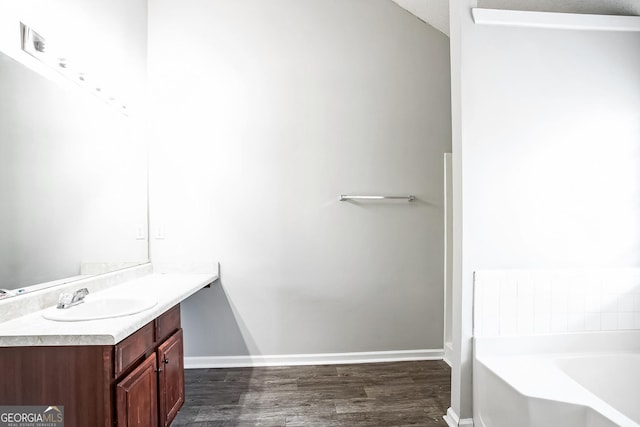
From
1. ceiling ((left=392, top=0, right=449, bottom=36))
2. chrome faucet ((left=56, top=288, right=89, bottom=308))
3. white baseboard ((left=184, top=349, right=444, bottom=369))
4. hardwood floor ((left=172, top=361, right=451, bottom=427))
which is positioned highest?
ceiling ((left=392, top=0, right=449, bottom=36))

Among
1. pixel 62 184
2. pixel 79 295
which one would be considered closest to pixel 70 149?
pixel 62 184

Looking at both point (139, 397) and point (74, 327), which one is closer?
point (74, 327)

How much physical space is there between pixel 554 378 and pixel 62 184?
269 centimetres

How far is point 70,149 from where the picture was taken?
5.87 feet

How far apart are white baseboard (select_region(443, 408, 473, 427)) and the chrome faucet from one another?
2.09 metres

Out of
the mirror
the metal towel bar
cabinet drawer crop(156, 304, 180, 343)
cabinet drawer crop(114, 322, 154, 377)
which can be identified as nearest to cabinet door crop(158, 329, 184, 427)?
cabinet drawer crop(156, 304, 180, 343)

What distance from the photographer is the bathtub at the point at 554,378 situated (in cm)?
135

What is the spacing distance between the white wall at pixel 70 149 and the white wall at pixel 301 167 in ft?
0.80

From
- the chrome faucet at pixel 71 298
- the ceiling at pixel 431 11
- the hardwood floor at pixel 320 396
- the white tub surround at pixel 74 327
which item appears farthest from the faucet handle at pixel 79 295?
the ceiling at pixel 431 11

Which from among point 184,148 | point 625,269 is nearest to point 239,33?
point 184,148

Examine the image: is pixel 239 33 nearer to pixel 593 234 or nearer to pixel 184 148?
pixel 184 148

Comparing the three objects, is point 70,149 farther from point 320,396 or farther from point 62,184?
point 320,396

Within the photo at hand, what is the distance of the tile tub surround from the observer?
1780 mm

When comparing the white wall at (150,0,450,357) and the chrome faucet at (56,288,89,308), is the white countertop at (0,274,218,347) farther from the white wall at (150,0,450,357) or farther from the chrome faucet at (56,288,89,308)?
the white wall at (150,0,450,357)
